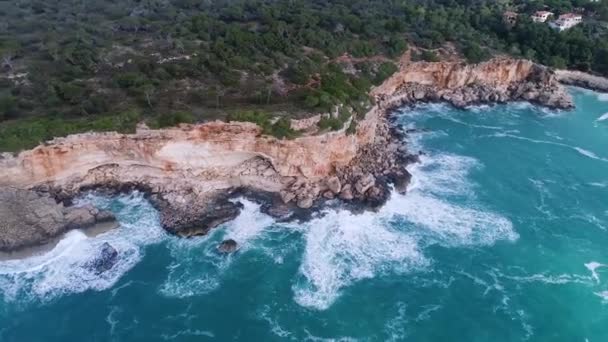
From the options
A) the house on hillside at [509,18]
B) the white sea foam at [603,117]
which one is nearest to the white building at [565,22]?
the house on hillside at [509,18]

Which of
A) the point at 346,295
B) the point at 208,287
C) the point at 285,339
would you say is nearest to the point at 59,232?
the point at 208,287

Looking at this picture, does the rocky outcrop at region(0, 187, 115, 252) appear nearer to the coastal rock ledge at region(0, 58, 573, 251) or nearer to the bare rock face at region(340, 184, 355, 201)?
the coastal rock ledge at region(0, 58, 573, 251)

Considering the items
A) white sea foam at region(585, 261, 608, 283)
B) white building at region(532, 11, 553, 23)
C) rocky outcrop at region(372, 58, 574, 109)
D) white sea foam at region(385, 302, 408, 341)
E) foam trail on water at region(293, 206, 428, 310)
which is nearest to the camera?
white sea foam at region(385, 302, 408, 341)

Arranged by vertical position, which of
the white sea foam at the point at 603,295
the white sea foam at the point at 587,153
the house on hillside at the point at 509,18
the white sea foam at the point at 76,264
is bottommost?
the white sea foam at the point at 76,264

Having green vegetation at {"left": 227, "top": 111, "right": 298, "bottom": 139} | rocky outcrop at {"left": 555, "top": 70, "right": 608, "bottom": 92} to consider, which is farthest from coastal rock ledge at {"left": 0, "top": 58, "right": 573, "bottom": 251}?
rocky outcrop at {"left": 555, "top": 70, "right": 608, "bottom": 92}

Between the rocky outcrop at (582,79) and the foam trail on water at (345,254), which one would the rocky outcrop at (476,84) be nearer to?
the rocky outcrop at (582,79)

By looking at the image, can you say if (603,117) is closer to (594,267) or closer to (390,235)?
(594,267)

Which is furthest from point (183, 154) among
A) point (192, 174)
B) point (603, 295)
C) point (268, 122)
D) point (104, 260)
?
point (603, 295)
